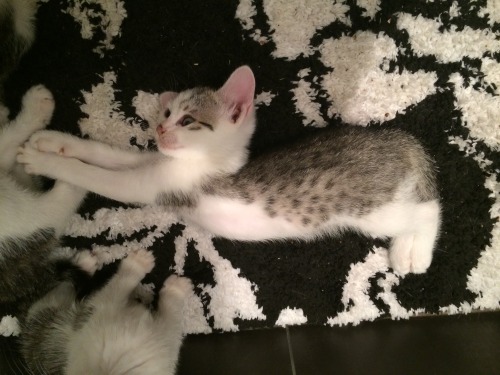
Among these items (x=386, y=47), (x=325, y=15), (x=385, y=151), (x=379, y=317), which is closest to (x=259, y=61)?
(x=325, y=15)

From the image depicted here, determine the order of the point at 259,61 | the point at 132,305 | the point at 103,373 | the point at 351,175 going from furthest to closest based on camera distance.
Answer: the point at 259,61
the point at 132,305
the point at 351,175
the point at 103,373

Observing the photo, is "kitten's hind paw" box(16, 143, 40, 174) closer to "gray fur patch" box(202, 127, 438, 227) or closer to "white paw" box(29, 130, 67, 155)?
"white paw" box(29, 130, 67, 155)

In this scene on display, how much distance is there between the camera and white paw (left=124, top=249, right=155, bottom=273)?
1555 millimetres

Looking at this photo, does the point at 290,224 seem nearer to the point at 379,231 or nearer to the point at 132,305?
the point at 379,231

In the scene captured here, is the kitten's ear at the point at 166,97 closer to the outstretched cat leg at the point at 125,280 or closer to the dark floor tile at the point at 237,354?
the outstretched cat leg at the point at 125,280

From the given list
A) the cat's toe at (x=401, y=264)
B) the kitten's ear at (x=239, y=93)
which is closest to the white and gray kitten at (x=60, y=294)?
the kitten's ear at (x=239, y=93)

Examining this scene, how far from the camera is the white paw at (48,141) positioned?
1.49 metres

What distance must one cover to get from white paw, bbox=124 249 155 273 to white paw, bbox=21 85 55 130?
579 millimetres

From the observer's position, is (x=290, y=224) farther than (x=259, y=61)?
Result: No

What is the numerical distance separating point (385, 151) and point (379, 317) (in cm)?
65

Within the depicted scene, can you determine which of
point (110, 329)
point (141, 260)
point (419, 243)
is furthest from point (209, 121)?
point (419, 243)

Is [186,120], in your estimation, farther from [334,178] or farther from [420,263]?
[420,263]

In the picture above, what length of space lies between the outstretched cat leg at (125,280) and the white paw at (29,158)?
453mm

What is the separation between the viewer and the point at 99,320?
4.42 feet
